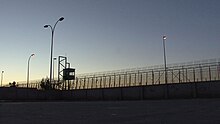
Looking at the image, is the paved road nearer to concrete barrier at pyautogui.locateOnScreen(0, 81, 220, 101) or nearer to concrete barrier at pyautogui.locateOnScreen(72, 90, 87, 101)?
concrete barrier at pyautogui.locateOnScreen(0, 81, 220, 101)

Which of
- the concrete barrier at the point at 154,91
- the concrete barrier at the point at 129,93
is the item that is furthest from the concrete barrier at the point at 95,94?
the concrete barrier at the point at 154,91

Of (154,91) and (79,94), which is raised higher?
(154,91)

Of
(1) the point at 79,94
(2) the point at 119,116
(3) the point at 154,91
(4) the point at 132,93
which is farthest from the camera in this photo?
(1) the point at 79,94

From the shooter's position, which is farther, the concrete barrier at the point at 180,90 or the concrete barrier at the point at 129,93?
the concrete barrier at the point at 180,90

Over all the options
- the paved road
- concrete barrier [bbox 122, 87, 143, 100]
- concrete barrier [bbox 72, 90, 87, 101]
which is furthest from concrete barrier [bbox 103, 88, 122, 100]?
the paved road

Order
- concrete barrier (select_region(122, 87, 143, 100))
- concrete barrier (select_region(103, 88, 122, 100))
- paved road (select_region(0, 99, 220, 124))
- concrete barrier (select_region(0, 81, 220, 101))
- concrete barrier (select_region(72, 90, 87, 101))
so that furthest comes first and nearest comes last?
concrete barrier (select_region(72, 90, 87, 101))
concrete barrier (select_region(103, 88, 122, 100))
concrete barrier (select_region(122, 87, 143, 100))
concrete barrier (select_region(0, 81, 220, 101))
paved road (select_region(0, 99, 220, 124))

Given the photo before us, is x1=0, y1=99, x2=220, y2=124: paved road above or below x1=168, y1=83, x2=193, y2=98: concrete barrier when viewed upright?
below

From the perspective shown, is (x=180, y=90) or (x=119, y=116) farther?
(x=180, y=90)

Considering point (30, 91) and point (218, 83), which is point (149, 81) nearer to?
point (218, 83)

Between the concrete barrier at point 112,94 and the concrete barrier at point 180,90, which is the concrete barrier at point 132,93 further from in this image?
the concrete barrier at point 180,90

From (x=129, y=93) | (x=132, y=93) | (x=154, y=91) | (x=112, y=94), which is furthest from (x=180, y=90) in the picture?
(x=112, y=94)

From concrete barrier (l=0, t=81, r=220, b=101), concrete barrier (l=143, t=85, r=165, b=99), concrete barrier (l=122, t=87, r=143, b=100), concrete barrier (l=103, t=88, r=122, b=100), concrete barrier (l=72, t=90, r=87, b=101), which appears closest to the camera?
concrete barrier (l=0, t=81, r=220, b=101)

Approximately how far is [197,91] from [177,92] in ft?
12.1

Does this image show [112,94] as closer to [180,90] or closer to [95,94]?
[95,94]
